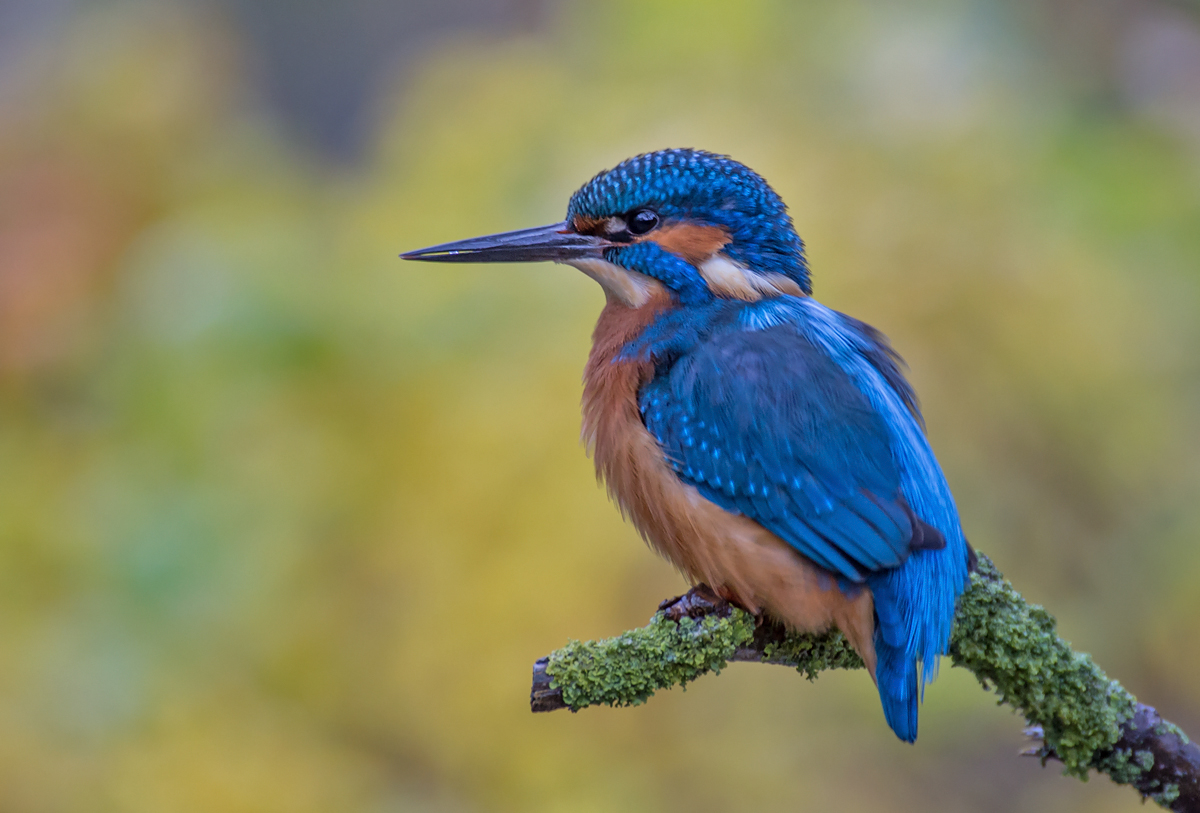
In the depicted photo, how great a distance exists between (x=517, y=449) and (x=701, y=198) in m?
1.23

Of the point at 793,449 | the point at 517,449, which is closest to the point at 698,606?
the point at 793,449

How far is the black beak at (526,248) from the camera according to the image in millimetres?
2047

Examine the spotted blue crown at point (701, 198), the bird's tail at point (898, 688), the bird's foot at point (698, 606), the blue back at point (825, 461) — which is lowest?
the bird's tail at point (898, 688)

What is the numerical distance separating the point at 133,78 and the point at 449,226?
4.72 feet

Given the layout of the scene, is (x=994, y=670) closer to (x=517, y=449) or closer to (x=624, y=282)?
(x=624, y=282)

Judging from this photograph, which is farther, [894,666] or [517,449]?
[517,449]

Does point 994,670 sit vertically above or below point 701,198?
Result: below

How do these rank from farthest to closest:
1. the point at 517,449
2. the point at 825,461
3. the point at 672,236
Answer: the point at 517,449, the point at 672,236, the point at 825,461

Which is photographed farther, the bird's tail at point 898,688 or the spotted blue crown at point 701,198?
the spotted blue crown at point 701,198

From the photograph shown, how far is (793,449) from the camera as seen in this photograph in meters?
1.74

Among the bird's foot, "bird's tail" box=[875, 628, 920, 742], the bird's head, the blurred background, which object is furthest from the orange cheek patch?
the blurred background

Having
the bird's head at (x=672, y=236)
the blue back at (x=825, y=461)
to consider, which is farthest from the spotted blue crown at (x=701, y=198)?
the blue back at (x=825, y=461)

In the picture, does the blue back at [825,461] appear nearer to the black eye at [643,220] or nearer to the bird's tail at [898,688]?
the bird's tail at [898,688]

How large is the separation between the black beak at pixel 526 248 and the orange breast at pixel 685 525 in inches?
5.6
